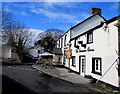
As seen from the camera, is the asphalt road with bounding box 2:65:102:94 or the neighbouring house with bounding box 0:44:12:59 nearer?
the asphalt road with bounding box 2:65:102:94

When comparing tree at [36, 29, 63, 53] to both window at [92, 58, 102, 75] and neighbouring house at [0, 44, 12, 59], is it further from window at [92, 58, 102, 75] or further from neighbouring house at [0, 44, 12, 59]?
window at [92, 58, 102, 75]

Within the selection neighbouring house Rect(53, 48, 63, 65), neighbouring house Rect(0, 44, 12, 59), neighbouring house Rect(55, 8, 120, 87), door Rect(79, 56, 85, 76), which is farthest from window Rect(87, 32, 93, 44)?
neighbouring house Rect(0, 44, 12, 59)

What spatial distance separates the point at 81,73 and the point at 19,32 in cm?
2527

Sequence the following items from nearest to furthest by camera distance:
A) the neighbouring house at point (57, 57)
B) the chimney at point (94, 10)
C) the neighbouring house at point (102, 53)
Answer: the neighbouring house at point (102, 53), the chimney at point (94, 10), the neighbouring house at point (57, 57)

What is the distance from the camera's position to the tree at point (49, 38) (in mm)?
46406

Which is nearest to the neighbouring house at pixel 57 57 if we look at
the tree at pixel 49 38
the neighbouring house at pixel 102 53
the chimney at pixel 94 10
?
the neighbouring house at pixel 102 53

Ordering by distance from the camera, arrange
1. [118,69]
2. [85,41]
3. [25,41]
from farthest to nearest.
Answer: [25,41] → [85,41] → [118,69]

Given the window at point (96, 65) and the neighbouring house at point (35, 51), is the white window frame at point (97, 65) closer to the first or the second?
the window at point (96, 65)

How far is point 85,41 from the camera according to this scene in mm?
14156

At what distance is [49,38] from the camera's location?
151 feet

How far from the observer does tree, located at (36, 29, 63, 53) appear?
152ft

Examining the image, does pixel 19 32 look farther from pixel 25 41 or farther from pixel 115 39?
pixel 115 39

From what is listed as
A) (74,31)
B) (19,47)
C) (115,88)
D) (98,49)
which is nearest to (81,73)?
(98,49)

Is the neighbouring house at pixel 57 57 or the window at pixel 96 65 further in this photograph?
the neighbouring house at pixel 57 57
